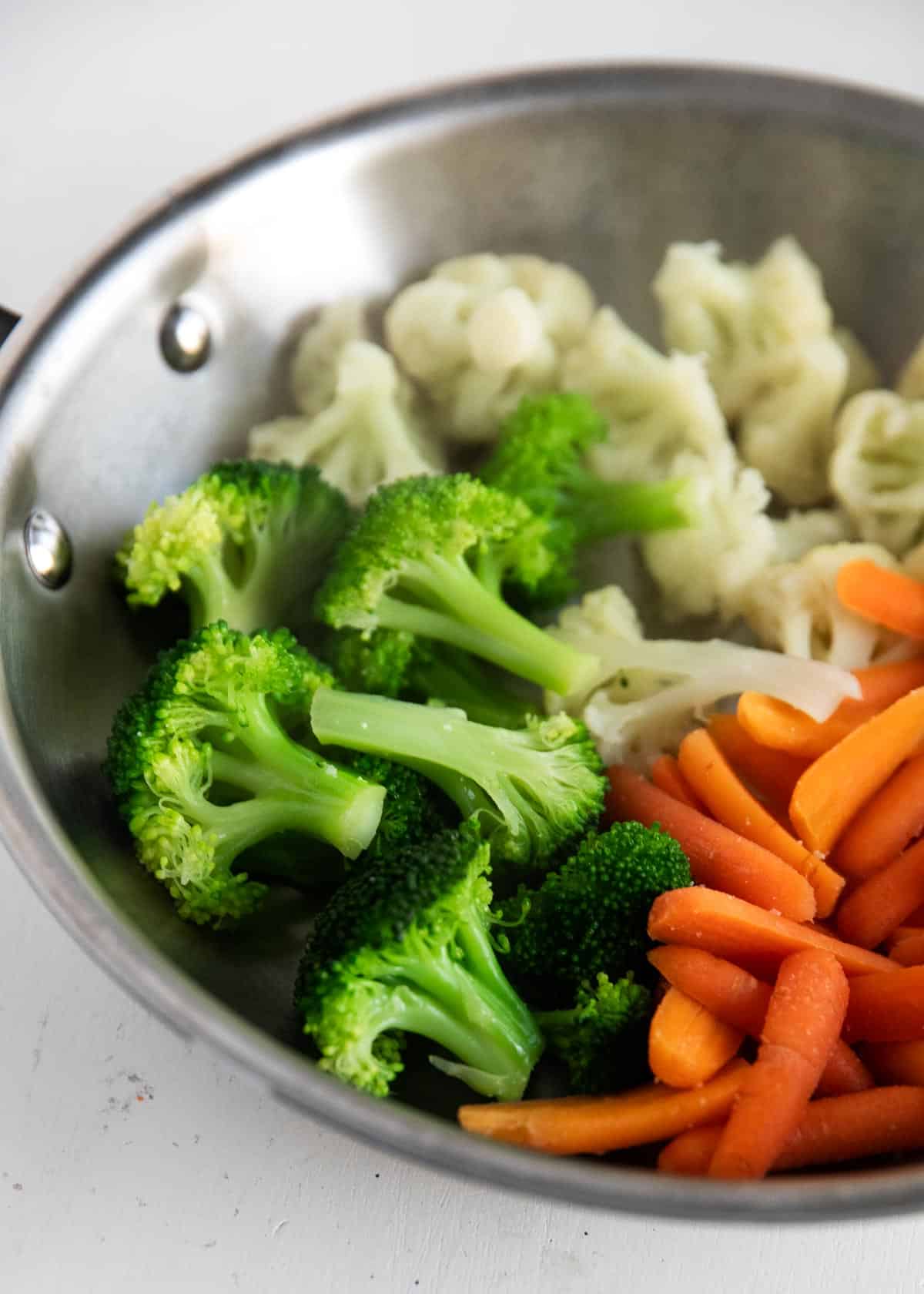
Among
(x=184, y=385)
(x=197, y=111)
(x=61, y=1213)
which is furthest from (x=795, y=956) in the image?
(x=197, y=111)

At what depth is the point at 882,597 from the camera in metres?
1.76

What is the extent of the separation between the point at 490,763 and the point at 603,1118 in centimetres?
45

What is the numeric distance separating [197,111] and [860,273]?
136 centimetres

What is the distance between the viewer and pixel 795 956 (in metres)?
1.39

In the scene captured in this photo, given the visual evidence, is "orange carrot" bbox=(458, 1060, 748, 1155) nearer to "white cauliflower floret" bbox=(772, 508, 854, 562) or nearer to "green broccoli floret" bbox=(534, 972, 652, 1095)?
"green broccoli floret" bbox=(534, 972, 652, 1095)

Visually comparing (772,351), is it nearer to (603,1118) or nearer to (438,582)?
(438,582)

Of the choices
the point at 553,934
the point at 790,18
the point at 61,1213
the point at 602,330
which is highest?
the point at 790,18

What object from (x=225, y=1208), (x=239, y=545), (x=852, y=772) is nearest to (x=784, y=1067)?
(x=852, y=772)

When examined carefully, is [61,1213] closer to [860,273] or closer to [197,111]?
[860,273]

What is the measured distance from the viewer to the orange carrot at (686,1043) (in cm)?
132

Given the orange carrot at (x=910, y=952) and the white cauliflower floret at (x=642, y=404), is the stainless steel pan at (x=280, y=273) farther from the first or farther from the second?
the orange carrot at (x=910, y=952)

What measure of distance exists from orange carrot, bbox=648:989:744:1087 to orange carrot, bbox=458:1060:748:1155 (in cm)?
2

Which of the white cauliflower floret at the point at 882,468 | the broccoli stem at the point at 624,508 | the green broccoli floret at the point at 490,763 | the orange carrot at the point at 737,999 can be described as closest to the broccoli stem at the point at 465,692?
the green broccoli floret at the point at 490,763

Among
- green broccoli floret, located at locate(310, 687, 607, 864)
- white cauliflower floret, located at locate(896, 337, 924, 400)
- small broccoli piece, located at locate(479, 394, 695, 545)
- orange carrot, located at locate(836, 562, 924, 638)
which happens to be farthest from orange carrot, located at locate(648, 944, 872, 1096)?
white cauliflower floret, located at locate(896, 337, 924, 400)
